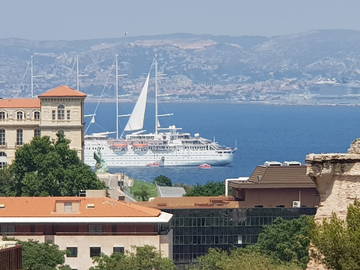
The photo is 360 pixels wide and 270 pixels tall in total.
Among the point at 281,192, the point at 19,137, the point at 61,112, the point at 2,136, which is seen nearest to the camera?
the point at 281,192

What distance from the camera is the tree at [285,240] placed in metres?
68.2

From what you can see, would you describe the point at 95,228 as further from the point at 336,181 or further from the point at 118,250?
the point at 336,181

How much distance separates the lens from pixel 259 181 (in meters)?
82.6

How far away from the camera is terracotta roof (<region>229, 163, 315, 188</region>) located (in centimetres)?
8175

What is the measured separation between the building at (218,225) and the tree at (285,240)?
13.0ft

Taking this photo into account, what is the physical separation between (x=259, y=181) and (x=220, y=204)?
7.97 feet

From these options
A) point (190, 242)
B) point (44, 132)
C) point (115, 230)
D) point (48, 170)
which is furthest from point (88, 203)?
point (44, 132)

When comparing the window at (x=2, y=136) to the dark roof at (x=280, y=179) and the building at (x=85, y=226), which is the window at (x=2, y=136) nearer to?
the dark roof at (x=280, y=179)

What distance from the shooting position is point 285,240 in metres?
71.8

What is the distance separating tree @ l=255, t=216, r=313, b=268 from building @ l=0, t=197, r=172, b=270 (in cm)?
413

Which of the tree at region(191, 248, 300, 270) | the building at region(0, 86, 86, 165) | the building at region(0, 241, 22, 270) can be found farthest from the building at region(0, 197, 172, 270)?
the building at region(0, 86, 86, 165)

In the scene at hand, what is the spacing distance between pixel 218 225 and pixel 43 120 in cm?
3633

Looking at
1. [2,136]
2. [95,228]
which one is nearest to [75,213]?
[95,228]

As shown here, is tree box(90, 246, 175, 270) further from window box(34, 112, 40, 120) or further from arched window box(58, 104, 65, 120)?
window box(34, 112, 40, 120)
